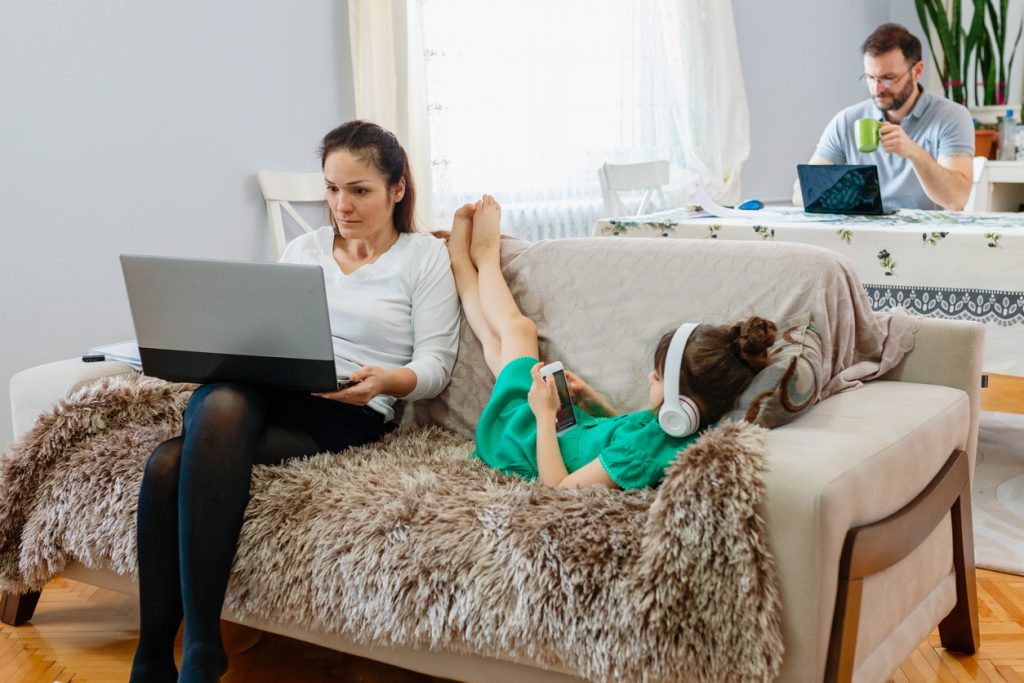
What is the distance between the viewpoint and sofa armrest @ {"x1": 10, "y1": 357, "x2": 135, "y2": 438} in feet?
6.63

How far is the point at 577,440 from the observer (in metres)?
1.76

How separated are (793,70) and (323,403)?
12.7ft

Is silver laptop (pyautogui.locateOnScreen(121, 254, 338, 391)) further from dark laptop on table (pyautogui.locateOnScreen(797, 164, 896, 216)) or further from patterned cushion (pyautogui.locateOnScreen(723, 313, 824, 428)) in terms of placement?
dark laptop on table (pyautogui.locateOnScreen(797, 164, 896, 216))

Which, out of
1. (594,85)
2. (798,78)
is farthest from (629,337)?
(798,78)

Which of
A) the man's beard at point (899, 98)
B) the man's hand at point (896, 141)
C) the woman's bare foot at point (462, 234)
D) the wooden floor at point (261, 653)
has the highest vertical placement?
the man's beard at point (899, 98)

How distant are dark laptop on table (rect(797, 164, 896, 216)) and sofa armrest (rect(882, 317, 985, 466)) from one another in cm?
107

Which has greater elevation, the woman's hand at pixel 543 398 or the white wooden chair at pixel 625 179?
the white wooden chair at pixel 625 179

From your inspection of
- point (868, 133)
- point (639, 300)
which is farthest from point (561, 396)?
point (868, 133)

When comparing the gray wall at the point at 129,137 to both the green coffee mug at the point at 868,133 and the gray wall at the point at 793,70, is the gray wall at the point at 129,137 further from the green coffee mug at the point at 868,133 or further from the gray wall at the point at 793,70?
the gray wall at the point at 793,70

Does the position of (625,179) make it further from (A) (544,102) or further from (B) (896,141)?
(B) (896,141)

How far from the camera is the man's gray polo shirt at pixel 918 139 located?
3217 mm

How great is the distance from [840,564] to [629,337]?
2.33ft

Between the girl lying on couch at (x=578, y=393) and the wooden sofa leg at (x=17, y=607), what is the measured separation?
94 cm

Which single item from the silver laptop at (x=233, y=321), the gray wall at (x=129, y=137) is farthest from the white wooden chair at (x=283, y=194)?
the silver laptop at (x=233, y=321)
